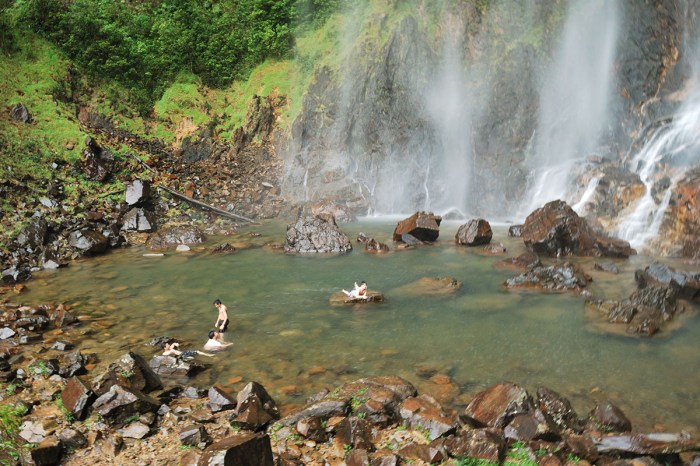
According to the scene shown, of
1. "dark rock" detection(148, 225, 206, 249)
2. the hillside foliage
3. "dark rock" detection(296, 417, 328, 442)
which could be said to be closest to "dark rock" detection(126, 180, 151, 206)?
"dark rock" detection(148, 225, 206, 249)

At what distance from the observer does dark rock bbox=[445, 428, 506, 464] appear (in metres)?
6.55

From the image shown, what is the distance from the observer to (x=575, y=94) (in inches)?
1173

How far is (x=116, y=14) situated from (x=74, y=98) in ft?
26.2

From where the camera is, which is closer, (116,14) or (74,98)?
(74,98)

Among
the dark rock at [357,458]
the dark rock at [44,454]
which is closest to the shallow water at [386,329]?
the dark rock at [357,458]

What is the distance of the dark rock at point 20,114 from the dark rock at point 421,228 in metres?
20.2

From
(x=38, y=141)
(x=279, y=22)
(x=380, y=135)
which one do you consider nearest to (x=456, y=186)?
(x=380, y=135)

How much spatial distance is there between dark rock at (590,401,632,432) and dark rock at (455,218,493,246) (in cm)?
1303

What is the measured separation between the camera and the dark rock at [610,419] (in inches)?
295

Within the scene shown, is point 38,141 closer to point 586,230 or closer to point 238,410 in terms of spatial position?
point 238,410

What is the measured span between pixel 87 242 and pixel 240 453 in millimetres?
17400

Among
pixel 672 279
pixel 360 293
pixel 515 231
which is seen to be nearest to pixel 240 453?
pixel 360 293

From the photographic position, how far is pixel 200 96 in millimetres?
34406

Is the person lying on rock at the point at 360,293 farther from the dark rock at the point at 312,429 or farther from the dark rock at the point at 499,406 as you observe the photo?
the dark rock at the point at 312,429
